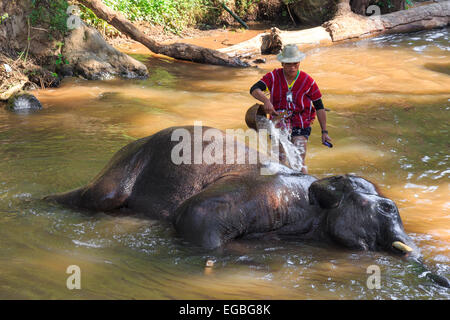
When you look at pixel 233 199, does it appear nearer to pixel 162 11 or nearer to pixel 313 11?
pixel 162 11

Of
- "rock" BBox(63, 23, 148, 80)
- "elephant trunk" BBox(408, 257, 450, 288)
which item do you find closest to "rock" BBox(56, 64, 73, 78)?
"rock" BBox(63, 23, 148, 80)

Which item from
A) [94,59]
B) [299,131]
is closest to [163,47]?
[94,59]

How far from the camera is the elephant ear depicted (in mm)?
3895

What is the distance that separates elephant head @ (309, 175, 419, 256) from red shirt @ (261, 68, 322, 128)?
187cm

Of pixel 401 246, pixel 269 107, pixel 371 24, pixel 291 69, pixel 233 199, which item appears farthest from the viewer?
pixel 371 24

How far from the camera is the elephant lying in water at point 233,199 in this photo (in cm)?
379

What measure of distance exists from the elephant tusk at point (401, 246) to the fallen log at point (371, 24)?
Result: 1161 centimetres

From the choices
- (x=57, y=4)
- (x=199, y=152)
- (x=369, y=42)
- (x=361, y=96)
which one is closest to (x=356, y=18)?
(x=369, y=42)

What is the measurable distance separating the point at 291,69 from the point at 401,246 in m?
2.47

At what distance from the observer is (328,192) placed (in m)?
3.92

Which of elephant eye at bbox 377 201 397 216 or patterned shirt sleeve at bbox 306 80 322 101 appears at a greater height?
patterned shirt sleeve at bbox 306 80 322 101

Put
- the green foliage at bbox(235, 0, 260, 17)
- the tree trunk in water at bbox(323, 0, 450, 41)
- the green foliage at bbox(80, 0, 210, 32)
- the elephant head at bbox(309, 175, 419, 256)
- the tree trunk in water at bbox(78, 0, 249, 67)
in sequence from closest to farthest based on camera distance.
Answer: the elephant head at bbox(309, 175, 419, 256) < the tree trunk in water at bbox(78, 0, 249, 67) < the green foliage at bbox(80, 0, 210, 32) < the tree trunk in water at bbox(323, 0, 450, 41) < the green foliage at bbox(235, 0, 260, 17)

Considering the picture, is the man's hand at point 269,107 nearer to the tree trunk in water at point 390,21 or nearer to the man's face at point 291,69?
the man's face at point 291,69

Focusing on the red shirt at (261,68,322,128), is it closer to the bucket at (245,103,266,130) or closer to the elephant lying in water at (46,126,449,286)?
the bucket at (245,103,266,130)
